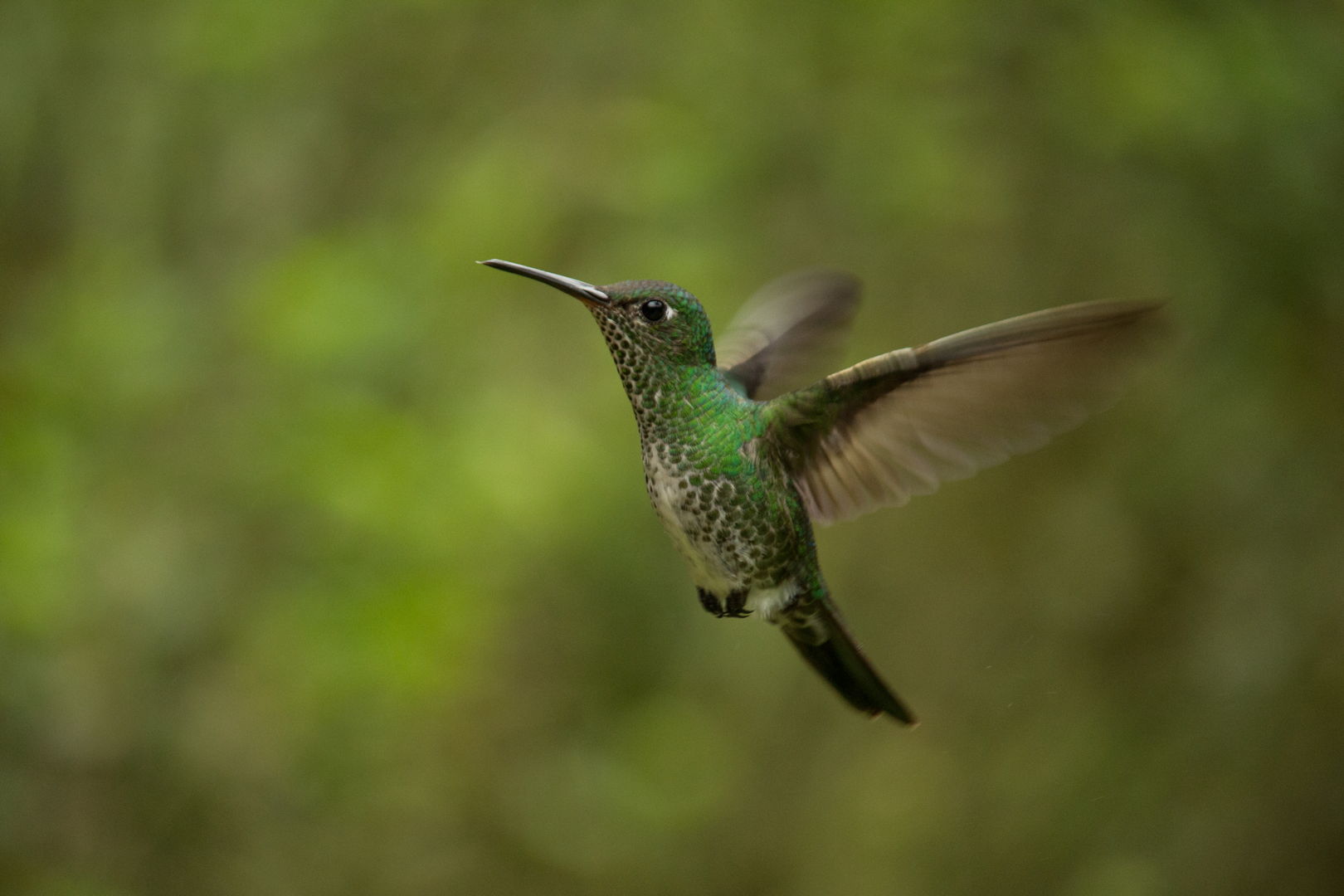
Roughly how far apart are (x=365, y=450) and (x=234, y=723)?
1157mm

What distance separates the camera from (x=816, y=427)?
1.47 m

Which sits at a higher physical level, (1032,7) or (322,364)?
(1032,7)

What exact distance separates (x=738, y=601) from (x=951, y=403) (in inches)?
13.6

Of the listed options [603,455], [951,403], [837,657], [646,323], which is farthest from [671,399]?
[603,455]

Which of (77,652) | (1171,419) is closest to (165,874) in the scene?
(77,652)

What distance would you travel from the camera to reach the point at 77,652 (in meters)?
3.52

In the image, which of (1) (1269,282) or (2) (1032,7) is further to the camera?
(2) (1032,7)

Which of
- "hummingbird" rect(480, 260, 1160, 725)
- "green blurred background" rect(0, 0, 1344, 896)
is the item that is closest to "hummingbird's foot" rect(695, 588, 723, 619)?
"hummingbird" rect(480, 260, 1160, 725)

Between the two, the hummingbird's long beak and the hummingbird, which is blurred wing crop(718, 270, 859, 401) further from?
the hummingbird's long beak

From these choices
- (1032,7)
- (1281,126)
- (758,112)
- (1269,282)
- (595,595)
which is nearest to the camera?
(1281,126)

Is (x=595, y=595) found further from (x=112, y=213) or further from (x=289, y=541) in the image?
(x=112, y=213)

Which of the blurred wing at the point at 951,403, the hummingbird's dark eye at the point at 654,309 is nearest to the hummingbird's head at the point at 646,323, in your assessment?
the hummingbird's dark eye at the point at 654,309

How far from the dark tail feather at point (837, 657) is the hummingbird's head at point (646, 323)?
39 cm

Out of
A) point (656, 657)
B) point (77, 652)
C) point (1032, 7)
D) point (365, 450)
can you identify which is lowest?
point (656, 657)
